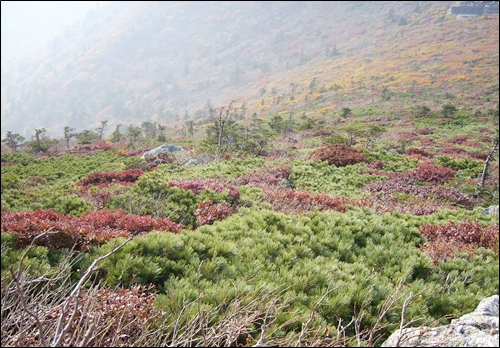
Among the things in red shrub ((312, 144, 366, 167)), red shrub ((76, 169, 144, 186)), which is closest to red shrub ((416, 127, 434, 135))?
red shrub ((312, 144, 366, 167))

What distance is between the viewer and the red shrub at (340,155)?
1289cm

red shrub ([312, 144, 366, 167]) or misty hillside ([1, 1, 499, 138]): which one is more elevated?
misty hillside ([1, 1, 499, 138])

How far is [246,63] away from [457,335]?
105 metres

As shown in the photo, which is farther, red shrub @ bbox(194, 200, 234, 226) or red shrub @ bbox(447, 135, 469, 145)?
red shrub @ bbox(447, 135, 469, 145)

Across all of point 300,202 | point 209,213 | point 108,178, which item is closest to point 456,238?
point 300,202

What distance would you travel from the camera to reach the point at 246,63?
324ft

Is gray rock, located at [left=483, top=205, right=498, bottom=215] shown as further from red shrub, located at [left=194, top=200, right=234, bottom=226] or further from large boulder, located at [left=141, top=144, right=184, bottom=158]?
large boulder, located at [left=141, top=144, right=184, bottom=158]

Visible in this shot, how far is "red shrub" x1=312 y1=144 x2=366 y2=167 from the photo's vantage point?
508 inches

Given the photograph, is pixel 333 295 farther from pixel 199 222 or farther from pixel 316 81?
pixel 316 81

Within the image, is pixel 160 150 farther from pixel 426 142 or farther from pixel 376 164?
pixel 426 142

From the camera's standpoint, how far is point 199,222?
5.61 metres

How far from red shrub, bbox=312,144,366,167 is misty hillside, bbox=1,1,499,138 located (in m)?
18.5

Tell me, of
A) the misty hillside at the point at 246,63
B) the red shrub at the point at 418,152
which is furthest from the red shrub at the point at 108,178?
the misty hillside at the point at 246,63

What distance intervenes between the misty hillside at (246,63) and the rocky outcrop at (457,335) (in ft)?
97.9
